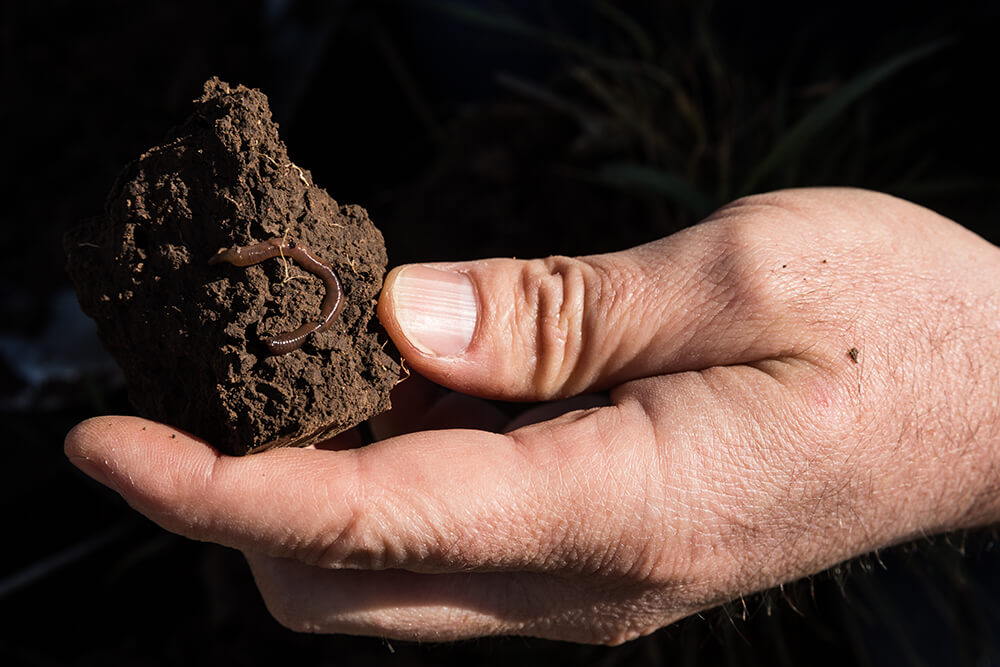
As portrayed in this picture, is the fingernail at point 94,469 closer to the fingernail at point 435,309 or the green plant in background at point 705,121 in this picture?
the fingernail at point 435,309

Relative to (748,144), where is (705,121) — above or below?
above

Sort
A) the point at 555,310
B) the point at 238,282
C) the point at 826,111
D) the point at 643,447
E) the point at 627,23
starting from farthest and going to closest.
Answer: the point at 627,23
the point at 826,111
the point at 555,310
the point at 643,447
the point at 238,282

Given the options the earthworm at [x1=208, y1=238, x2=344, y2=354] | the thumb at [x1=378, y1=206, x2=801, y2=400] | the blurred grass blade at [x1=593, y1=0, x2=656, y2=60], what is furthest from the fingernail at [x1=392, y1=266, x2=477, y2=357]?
the blurred grass blade at [x1=593, y1=0, x2=656, y2=60]

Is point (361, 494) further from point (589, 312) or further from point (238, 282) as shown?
point (589, 312)

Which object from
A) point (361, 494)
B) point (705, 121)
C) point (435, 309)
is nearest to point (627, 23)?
point (705, 121)

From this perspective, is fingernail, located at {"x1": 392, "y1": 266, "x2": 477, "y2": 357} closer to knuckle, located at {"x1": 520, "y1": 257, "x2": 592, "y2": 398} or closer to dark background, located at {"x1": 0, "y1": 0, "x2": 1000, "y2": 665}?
knuckle, located at {"x1": 520, "y1": 257, "x2": 592, "y2": 398}

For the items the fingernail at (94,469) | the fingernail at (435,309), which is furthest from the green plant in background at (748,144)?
the fingernail at (94,469)

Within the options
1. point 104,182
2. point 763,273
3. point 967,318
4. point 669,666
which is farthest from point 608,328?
point 104,182
